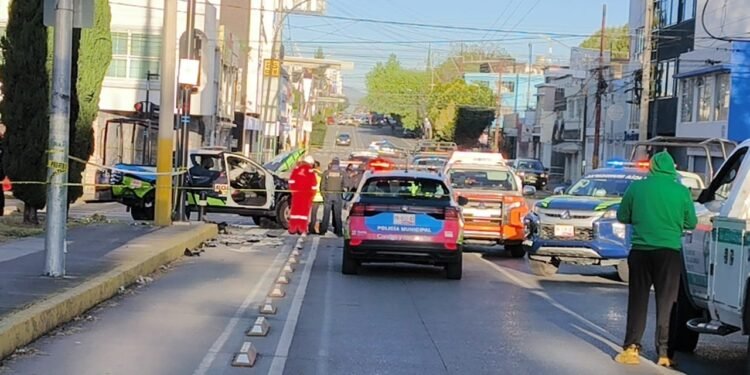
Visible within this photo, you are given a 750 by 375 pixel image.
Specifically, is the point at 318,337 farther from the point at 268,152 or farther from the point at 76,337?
the point at 268,152

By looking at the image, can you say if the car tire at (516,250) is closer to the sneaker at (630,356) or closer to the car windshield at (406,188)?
the car windshield at (406,188)

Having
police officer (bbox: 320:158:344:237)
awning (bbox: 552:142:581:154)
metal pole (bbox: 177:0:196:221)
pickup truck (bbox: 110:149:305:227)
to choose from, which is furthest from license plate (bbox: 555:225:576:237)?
awning (bbox: 552:142:581:154)

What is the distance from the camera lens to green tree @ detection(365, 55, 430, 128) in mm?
127000

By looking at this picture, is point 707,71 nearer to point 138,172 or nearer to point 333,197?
point 333,197

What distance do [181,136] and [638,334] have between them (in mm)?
15015

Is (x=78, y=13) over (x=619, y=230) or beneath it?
over

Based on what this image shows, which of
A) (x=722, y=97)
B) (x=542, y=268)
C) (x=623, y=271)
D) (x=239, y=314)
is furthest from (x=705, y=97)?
(x=239, y=314)

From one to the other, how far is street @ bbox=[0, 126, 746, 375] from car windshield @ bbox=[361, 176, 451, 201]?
1293 millimetres

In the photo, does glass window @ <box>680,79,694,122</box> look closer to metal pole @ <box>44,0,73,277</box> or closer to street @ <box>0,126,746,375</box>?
street @ <box>0,126,746,375</box>

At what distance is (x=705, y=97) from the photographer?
45344 mm

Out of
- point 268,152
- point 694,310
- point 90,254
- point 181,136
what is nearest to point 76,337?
point 90,254

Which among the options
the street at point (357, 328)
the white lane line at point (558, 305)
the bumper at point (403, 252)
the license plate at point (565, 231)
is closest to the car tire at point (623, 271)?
the street at point (357, 328)

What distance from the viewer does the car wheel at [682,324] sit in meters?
9.91

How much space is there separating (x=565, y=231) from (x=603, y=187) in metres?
2.55
